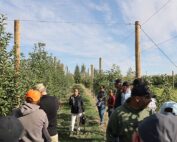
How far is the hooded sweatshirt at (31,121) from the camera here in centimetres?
658

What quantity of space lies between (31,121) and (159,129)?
3.45 meters

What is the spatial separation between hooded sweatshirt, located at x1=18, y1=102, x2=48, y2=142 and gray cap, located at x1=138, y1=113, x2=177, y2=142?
3.30 meters

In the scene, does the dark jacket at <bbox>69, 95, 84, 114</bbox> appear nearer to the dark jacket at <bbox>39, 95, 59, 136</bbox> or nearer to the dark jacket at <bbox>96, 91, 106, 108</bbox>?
the dark jacket at <bbox>96, 91, 106, 108</bbox>

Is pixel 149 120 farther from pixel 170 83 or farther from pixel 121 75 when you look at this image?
pixel 121 75

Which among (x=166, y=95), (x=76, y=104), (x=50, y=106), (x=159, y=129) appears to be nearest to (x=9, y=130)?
(x=159, y=129)

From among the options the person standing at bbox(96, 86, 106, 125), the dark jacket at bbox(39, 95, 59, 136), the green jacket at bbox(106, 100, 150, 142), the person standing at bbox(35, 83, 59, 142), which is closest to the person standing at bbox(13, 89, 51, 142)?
the green jacket at bbox(106, 100, 150, 142)

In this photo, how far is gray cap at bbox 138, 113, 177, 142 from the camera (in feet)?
11.3

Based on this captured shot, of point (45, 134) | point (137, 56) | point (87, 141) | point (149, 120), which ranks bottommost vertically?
point (87, 141)

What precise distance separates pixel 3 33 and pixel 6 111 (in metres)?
1.82

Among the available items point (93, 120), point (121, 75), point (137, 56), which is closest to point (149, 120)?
point (137, 56)

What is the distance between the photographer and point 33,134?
6.64 metres

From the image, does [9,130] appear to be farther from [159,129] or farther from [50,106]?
[50,106]

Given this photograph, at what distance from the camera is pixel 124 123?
5.63 metres

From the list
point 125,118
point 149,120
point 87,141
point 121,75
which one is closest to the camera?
point 149,120
